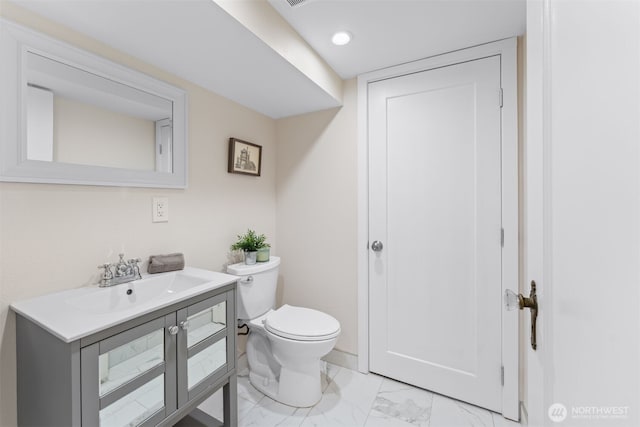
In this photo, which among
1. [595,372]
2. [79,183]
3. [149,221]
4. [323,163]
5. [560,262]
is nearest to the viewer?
[595,372]

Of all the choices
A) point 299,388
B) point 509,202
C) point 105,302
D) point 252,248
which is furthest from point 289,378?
point 509,202

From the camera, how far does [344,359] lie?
6.74 feet

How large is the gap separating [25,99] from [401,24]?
5.46 feet

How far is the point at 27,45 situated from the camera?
1066 mm

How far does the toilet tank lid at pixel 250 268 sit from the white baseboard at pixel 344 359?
0.83 m

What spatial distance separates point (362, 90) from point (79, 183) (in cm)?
169

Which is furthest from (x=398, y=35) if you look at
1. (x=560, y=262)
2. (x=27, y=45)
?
(x=27, y=45)

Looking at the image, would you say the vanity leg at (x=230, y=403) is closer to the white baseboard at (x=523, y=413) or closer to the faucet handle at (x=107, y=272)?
the faucet handle at (x=107, y=272)

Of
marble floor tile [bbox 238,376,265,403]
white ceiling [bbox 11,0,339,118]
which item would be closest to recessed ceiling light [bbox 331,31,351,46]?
white ceiling [bbox 11,0,339,118]

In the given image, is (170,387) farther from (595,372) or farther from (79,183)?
(595,372)

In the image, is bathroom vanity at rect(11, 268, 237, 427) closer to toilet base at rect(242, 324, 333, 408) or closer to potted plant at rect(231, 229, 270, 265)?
toilet base at rect(242, 324, 333, 408)

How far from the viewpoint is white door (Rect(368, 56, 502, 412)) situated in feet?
5.29

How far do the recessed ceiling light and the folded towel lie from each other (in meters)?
1.46

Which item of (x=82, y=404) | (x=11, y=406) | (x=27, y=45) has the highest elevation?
(x=27, y=45)
